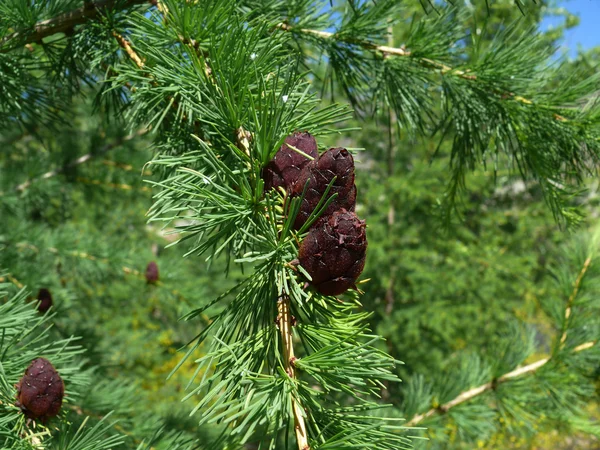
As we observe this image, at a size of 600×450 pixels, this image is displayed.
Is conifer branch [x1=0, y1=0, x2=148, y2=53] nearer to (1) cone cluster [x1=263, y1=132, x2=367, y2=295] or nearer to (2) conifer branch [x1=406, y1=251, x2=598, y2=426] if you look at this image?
(1) cone cluster [x1=263, y1=132, x2=367, y2=295]

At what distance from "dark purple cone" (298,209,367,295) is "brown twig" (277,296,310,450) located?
0.04 m

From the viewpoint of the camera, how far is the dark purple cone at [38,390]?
49 cm

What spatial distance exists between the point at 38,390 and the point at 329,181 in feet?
1.14

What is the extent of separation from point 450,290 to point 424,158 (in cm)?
115

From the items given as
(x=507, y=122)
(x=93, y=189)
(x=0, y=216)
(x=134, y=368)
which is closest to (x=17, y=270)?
(x=0, y=216)

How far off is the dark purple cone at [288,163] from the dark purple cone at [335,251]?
58 mm

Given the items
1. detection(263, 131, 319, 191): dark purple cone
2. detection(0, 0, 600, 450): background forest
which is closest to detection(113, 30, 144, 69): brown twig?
detection(0, 0, 600, 450): background forest

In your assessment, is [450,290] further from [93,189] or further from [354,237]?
[354,237]

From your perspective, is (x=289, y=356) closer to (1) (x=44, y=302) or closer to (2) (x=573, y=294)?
(1) (x=44, y=302)

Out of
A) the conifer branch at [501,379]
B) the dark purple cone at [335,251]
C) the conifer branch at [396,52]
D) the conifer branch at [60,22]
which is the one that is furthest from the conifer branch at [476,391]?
the conifer branch at [60,22]

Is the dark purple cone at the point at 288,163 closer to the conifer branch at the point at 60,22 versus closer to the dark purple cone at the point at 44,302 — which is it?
the conifer branch at the point at 60,22

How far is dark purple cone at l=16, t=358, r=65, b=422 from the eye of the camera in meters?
0.49

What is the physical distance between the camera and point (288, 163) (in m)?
0.41

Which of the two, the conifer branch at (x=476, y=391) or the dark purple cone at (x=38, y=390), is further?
the conifer branch at (x=476, y=391)
